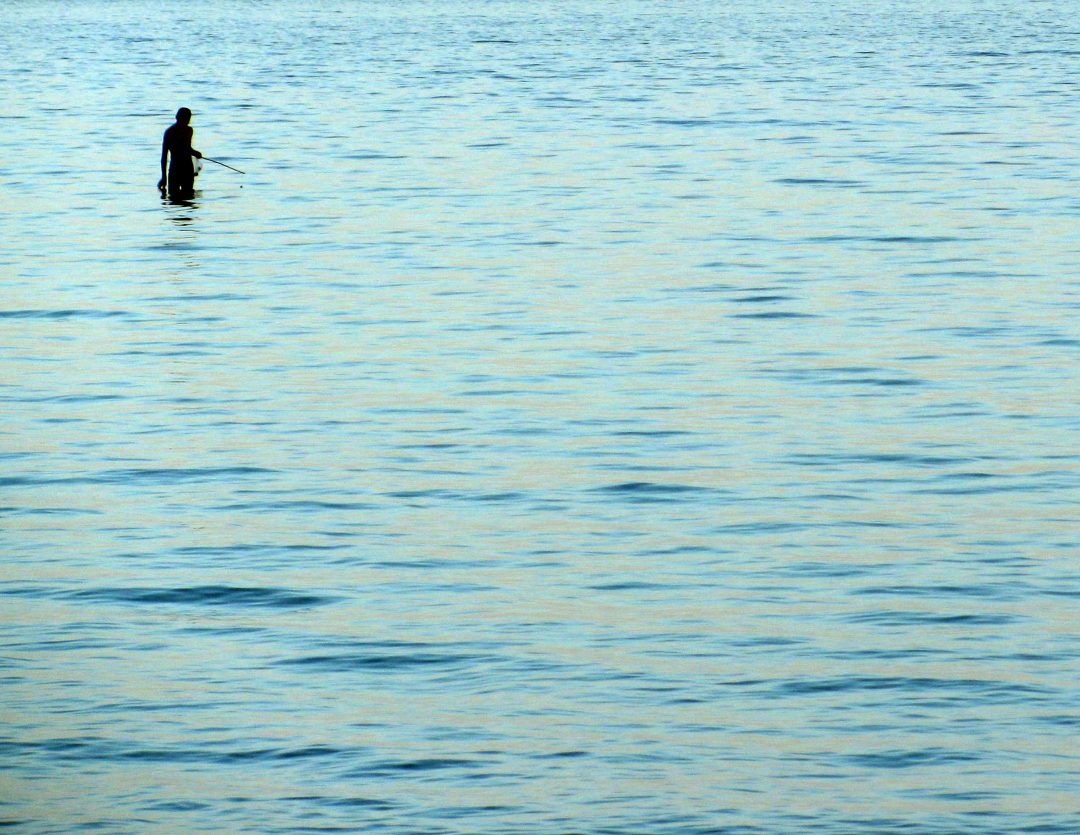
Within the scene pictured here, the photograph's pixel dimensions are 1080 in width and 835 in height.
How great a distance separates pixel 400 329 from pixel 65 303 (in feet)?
16.6

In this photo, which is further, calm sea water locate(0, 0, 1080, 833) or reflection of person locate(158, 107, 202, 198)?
reflection of person locate(158, 107, 202, 198)

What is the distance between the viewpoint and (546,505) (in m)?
17.5

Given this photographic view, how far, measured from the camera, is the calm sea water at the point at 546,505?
12203mm

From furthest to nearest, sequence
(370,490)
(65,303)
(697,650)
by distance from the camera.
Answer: (65,303) < (370,490) < (697,650)

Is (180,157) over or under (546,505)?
under

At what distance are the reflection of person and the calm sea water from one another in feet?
1.64

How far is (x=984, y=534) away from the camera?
16406mm

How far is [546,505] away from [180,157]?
22500 mm

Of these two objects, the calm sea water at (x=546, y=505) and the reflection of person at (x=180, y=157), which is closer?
the calm sea water at (x=546, y=505)

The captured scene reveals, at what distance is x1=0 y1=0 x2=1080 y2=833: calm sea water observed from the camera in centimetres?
1220

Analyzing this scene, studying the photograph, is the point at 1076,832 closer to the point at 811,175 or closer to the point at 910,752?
the point at 910,752

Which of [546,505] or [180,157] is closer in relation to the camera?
[546,505]

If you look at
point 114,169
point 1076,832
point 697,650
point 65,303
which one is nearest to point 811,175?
point 114,169

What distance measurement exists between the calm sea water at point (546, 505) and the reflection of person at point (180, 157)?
1.64 feet
